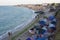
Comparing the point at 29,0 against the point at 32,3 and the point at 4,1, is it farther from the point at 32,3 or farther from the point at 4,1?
the point at 4,1

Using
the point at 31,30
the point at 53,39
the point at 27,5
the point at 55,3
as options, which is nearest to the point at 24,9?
the point at 27,5

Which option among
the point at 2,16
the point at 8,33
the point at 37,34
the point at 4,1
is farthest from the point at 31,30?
the point at 4,1

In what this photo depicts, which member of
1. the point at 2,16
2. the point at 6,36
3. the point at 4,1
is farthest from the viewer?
the point at 4,1

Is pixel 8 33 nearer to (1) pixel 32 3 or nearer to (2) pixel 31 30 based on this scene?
(2) pixel 31 30

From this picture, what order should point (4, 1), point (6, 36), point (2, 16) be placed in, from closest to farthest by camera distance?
point (6, 36) < point (2, 16) < point (4, 1)

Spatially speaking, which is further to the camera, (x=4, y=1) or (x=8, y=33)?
(x=4, y=1)

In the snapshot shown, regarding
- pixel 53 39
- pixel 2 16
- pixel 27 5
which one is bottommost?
pixel 53 39

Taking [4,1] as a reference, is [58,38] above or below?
below
